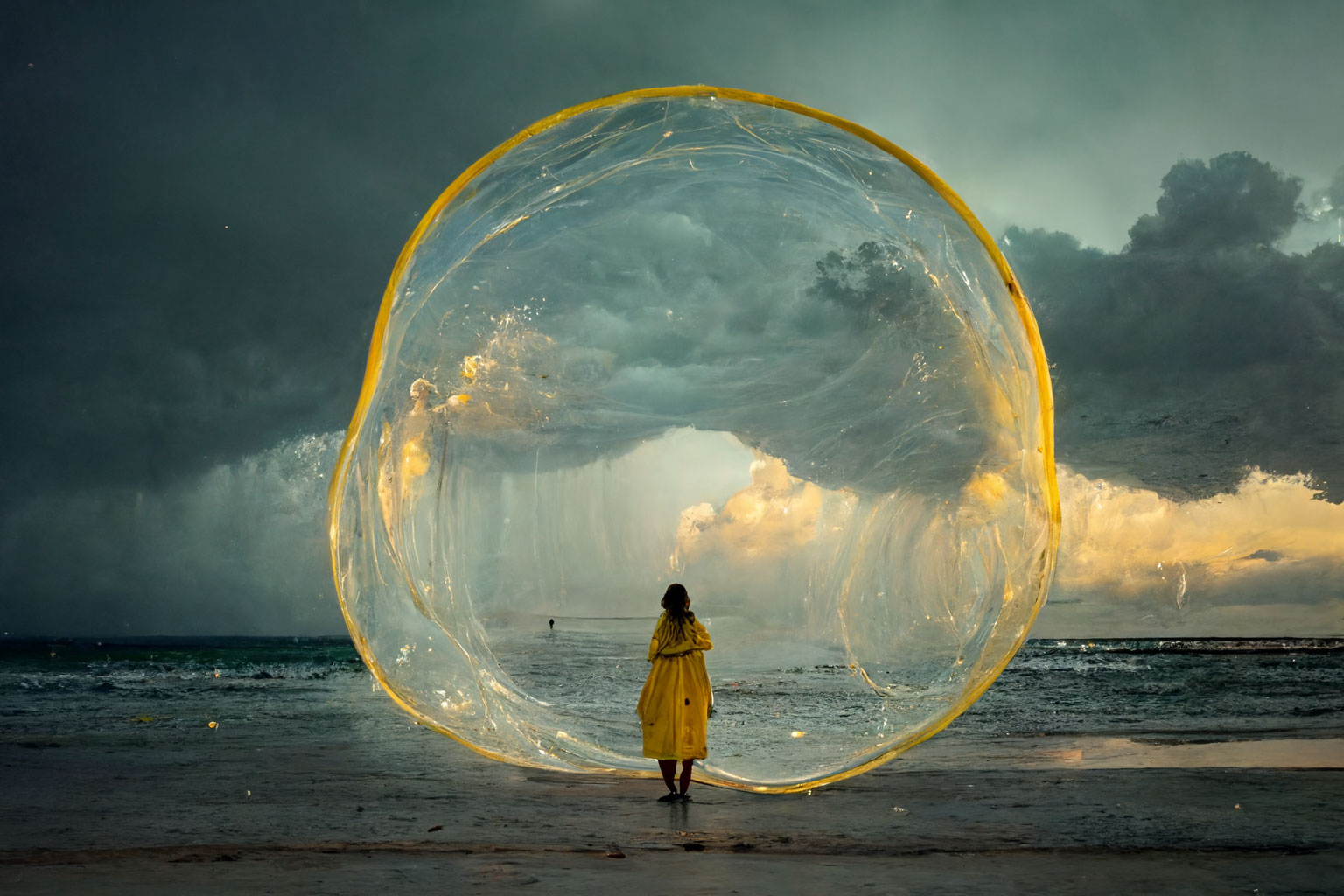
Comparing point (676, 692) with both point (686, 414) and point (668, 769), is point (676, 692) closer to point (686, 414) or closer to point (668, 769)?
point (668, 769)

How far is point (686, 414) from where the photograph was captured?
5.36 meters

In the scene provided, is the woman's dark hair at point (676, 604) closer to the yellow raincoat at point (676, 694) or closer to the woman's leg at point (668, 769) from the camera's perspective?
the yellow raincoat at point (676, 694)

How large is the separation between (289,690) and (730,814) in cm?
1637

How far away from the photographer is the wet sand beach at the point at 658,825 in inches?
163

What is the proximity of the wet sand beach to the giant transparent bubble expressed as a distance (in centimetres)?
67

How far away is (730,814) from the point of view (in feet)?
18.2

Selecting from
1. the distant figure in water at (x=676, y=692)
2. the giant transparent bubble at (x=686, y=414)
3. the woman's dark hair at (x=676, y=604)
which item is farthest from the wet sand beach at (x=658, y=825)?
the woman's dark hair at (x=676, y=604)

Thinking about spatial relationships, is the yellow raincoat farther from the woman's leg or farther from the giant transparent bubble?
the giant transparent bubble

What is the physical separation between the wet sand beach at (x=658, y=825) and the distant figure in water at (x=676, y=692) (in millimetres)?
367

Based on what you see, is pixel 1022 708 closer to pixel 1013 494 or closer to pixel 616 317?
pixel 1013 494

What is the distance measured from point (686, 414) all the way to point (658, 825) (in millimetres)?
2303

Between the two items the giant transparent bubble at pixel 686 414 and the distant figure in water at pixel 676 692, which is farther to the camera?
the distant figure in water at pixel 676 692

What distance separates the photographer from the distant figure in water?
18.5 ft

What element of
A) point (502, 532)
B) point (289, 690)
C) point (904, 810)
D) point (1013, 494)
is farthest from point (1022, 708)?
point (289, 690)
